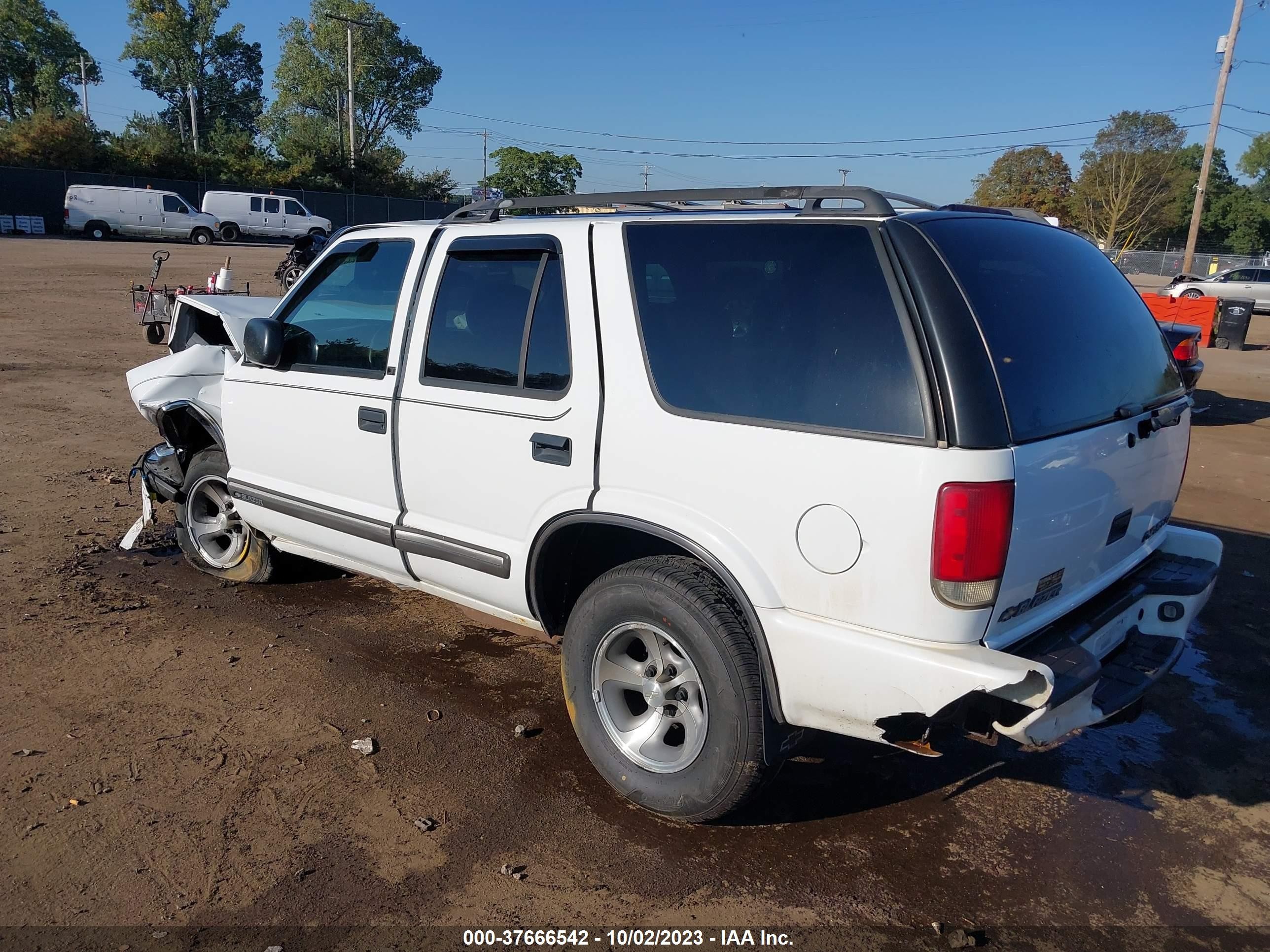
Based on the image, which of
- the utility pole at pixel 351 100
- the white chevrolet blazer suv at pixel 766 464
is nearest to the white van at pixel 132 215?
the utility pole at pixel 351 100

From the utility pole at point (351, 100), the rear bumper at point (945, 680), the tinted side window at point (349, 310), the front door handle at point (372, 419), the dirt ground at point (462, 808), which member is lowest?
the dirt ground at point (462, 808)

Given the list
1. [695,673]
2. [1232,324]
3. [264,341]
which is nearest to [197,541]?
[264,341]

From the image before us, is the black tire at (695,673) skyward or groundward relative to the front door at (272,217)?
groundward

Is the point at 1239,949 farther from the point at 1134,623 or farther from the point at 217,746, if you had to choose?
the point at 217,746

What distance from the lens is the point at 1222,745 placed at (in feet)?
12.8

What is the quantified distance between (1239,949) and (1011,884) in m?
0.61

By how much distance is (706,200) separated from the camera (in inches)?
134

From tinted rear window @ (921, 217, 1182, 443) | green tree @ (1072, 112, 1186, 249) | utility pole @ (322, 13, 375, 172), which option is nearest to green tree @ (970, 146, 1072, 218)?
green tree @ (1072, 112, 1186, 249)

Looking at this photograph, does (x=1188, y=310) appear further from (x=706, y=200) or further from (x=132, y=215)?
(x=132, y=215)

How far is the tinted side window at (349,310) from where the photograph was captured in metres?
4.12

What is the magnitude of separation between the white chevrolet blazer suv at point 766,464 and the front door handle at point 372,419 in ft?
0.04

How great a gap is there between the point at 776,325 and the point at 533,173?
1437 centimetres

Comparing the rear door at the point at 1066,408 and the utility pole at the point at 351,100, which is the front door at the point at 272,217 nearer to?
the utility pole at the point at 351,100

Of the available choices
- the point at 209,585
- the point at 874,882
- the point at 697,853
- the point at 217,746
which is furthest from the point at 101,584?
the point at 874,882
